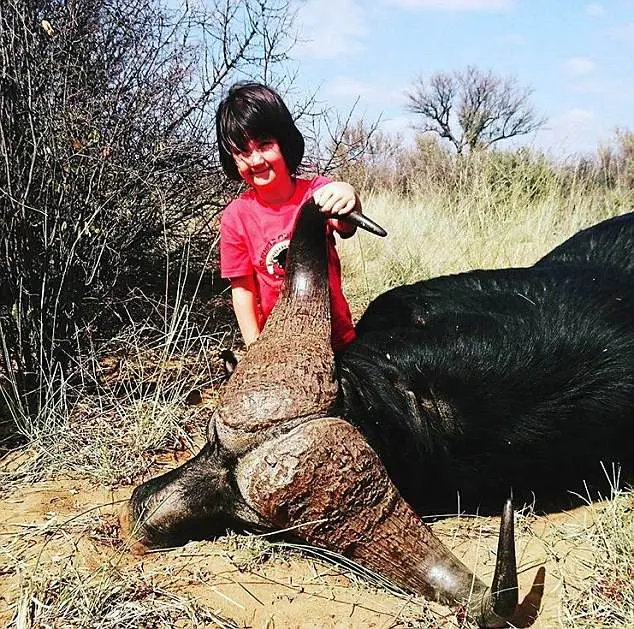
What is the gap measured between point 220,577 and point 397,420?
0.76 metres

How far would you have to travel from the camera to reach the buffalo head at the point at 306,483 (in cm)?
220

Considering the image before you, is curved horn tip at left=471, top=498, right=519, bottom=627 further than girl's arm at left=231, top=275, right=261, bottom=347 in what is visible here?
No

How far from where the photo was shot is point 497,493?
2934 millimetres

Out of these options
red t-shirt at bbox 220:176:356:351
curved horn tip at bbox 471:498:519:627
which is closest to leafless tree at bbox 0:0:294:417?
red t-shirt at bbox 220:176:356:351

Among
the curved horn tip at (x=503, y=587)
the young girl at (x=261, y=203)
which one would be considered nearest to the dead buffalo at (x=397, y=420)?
the curved horn tip at (x=503, y=587)

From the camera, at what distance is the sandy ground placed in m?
2.38

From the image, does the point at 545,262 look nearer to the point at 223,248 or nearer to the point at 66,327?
the point at 223,248

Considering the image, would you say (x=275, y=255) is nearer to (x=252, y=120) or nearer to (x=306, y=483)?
(x=252, y=120)

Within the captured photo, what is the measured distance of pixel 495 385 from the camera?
2684 millimetres

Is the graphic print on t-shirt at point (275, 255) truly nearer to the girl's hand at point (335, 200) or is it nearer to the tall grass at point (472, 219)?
the girl's hand at point (335, 200)

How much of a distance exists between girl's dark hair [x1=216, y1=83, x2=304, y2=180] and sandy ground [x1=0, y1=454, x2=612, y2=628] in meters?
1.55

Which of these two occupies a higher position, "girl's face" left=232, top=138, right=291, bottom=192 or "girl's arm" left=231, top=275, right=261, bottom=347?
"girl's face" left=232, top=138, right=291, bottom=192

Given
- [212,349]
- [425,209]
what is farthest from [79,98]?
[425,209]

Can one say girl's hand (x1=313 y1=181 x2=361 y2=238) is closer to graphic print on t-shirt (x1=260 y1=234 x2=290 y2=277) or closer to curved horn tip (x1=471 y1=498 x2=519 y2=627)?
graphic print on t-shirt (x1=260 y1=234 x2=290 y2=277)
